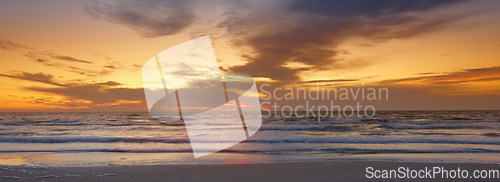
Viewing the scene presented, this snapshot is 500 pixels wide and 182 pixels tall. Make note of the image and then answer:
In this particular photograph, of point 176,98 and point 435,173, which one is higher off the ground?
point 176,98

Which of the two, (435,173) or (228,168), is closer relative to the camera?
(435,173)

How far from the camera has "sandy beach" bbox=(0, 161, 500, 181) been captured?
6.18 meters

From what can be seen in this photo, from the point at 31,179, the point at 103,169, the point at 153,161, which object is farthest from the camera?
the point at 153,161

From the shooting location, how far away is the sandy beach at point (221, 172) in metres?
6.18

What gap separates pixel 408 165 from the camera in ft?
25.2

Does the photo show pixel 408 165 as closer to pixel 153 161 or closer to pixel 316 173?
pixel 316 173

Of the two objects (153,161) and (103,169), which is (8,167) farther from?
(153,161)

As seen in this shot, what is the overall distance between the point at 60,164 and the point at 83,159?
1018 mm

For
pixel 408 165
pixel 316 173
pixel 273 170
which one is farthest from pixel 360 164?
pixel 273 170

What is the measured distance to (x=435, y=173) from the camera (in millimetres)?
6688

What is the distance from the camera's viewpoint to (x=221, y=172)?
22.3 feet

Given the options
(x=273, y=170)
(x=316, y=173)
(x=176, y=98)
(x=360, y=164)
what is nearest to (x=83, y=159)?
(x=176, y=98)

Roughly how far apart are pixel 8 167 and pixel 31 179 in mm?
1867

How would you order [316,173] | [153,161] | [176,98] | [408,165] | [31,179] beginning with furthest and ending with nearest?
[176,98] < [153,161] < [408,165] < [316,173] < [31,179]
